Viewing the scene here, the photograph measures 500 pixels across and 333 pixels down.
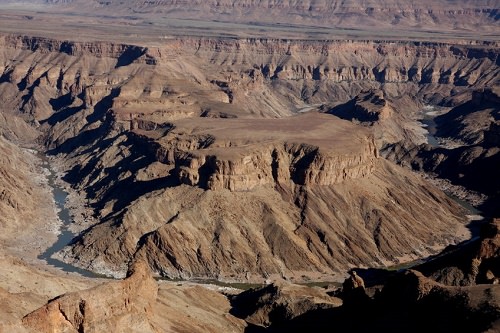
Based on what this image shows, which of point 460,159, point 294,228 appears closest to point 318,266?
point 294,228

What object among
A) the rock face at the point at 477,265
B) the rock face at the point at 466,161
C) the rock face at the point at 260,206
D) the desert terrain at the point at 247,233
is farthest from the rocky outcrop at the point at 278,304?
the rock face at the point at 466,161

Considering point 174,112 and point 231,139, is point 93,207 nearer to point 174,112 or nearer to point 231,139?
point 231,139

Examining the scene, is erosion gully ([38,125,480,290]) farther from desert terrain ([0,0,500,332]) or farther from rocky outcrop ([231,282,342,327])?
rocky outcrop ([231,282,342,327])

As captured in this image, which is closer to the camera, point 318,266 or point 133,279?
point 133,279

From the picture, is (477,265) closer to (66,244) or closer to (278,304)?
(278,304)

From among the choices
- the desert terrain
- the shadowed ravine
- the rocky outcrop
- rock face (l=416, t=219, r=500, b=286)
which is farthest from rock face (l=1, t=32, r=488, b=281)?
rock face (l=416, t=219, r=500, b=286)

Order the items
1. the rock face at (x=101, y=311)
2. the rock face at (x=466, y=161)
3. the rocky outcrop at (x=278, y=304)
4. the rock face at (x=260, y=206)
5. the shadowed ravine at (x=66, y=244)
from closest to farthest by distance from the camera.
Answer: the rock face at (x=101, y=311) → the rocky outcrop at (x=278, y=304) → the shadowed ravine at (x=66, y=244) → the rock face at (x=260, y=206) → the rock face at (x=466, y=161)

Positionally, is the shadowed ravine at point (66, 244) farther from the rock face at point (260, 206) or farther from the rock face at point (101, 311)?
the rock face at point (101, 311)
